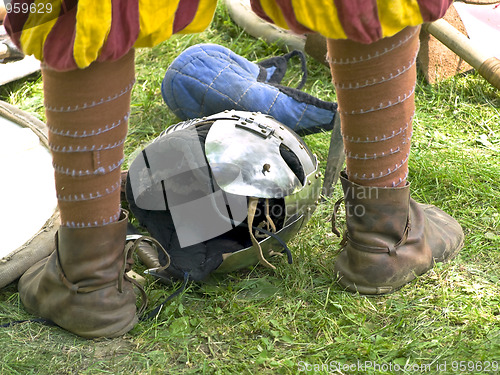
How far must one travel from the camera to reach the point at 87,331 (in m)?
1.70

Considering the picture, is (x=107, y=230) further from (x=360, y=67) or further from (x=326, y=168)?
(x=326, y=168)

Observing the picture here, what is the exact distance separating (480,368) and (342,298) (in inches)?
17.8

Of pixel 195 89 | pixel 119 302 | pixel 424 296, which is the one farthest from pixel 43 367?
pixel 195 89

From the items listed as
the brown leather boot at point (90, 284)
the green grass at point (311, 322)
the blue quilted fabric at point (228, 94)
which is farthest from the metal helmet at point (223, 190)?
the blue quilted fabric at point (228, 94)

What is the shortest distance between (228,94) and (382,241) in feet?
3.54

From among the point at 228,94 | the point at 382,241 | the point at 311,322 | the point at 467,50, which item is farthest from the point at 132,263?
the point at 467,50

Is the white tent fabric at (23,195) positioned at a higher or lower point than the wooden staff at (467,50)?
lower

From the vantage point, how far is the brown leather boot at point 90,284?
1623 millimetres

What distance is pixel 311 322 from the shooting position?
70.4 inches

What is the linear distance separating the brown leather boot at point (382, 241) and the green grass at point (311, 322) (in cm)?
5

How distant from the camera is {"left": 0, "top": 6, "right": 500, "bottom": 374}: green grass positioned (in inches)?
64.0

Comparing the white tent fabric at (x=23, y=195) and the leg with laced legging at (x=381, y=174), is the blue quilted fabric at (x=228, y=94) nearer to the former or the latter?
the white tent fabric at (x=23, y=195)

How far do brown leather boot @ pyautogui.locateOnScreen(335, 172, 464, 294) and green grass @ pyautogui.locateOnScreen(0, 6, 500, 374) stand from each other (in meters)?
0.05

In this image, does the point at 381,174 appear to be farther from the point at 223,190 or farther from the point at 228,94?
the point at 228,94
